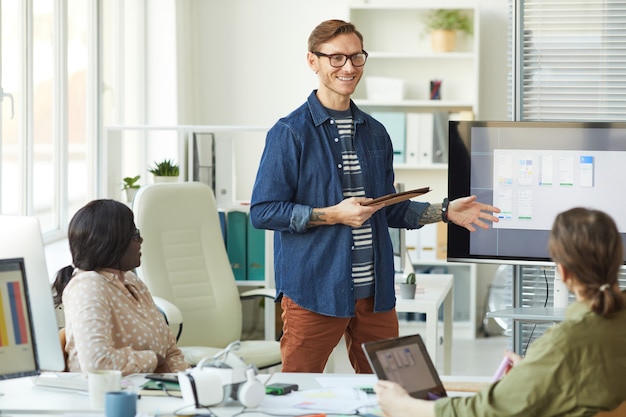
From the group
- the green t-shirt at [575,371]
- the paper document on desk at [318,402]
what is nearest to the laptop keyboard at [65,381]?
the paper document on desk at [318,402]

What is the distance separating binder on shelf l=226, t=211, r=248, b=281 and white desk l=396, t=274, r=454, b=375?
3.07 feet

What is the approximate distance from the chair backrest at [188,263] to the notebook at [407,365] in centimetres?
206

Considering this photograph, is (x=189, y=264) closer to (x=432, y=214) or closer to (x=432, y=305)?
(x=432, y=305)

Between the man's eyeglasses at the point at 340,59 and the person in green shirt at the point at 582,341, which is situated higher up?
the man's eyeglasses at the point at 340,59

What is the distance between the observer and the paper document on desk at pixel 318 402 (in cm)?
209

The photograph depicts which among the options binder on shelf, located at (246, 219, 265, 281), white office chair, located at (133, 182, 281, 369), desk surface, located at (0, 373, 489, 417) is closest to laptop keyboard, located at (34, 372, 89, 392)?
desk surface, located at (0, 373, 489, 417)

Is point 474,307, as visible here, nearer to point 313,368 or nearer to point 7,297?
point 313,368

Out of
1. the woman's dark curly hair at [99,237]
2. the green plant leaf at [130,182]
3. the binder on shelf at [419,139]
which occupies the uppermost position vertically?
the binder on shelf at [419,139]

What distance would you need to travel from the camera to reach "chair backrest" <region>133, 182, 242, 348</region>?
13.0 ft

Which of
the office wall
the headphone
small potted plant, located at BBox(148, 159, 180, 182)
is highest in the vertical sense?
the office wall

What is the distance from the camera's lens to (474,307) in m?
6.22

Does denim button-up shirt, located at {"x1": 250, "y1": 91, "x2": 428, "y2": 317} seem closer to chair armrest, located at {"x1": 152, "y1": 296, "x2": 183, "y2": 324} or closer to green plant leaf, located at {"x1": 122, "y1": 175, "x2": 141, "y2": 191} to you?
chair armrest, located at {"x1": 152, "y1": 296, "x2": 183, "y2": 324}

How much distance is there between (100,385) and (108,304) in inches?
15.1

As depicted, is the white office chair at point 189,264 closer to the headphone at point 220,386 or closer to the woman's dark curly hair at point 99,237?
the woman's dark curly hair at point 99,237
